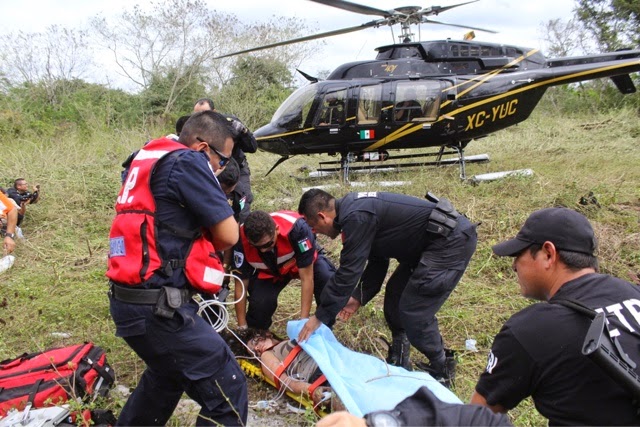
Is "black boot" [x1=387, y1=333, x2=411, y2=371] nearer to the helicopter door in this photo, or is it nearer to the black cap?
the black cap

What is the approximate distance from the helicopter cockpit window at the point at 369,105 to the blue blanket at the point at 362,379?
5867mm

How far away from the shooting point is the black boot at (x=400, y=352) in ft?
11.7

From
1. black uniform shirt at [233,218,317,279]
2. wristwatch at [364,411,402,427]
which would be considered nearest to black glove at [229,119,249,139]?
black uniform shirt at [233,218,317,279]

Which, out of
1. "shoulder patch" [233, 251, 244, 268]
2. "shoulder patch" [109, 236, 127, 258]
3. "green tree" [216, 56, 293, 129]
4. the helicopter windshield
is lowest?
"shoulder patch" [233, 251, 244, 268]

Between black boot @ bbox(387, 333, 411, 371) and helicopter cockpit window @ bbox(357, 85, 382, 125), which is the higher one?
helicopter cockpit window @ bbox(357, 85, 382, 125)

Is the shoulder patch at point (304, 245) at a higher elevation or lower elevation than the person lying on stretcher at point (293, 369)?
higher

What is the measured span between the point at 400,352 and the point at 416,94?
233 inches

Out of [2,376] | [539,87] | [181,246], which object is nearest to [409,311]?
[181,246]

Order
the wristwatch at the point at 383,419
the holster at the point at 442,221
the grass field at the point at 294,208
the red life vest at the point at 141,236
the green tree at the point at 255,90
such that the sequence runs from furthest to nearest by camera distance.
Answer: the green tree at the point at 255,90, the grass field at the point at 294,208, the holster at the point at 442,221, the red life vest at the point at 141,236, the wristwatch at the point at 383,419

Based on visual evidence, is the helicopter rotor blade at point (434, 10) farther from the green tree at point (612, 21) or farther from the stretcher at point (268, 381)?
the green tree at point (612, 21)

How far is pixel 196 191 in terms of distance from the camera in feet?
7.04

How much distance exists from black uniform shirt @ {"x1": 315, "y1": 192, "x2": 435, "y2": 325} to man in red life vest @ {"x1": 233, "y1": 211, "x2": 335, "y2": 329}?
43cm

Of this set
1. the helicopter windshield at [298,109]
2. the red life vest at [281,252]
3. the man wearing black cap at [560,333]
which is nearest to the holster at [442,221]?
the red life vest at [281,252]

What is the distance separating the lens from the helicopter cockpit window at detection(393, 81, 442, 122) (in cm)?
851
